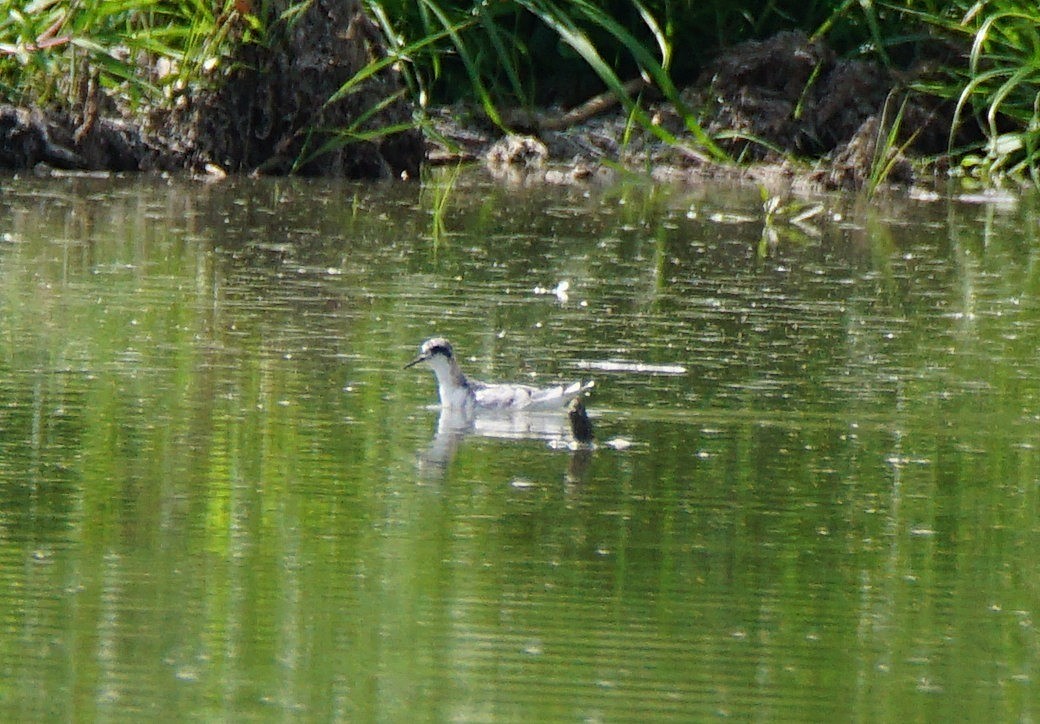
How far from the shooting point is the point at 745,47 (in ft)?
51.5

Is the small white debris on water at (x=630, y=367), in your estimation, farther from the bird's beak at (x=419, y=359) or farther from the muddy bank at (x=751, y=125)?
the muddy bank at (x=751, y=125)

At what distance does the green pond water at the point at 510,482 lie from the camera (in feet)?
15.0

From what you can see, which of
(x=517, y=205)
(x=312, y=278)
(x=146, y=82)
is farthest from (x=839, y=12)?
(x=312, y=278)

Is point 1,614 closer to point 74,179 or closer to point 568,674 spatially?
point 568,674

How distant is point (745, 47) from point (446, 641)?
11.4 metres

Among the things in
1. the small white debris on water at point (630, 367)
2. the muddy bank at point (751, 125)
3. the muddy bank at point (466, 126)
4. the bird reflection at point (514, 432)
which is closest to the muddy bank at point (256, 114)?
the muddy bank at point (466, 126)

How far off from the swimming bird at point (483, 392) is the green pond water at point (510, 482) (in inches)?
4.0

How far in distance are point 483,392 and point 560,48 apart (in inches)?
330

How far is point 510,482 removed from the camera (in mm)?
6316

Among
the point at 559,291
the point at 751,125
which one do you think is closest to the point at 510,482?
the point at 559,291

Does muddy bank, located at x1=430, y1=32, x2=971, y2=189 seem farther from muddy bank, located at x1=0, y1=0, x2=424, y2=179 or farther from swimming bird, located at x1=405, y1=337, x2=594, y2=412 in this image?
swimming bird, located at x1=405, y1=337, x2=594, y2=412

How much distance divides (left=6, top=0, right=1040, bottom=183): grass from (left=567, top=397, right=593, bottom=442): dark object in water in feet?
20.8

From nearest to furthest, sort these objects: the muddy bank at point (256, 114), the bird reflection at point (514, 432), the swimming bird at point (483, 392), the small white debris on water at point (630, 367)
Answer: the bird reflection at point (514, 432) < the swimming bird at point (483, 392) < the small white debris on water at point (630, 367) < the muddy bank at point (256, 114)

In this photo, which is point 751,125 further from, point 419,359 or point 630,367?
point 419,359
